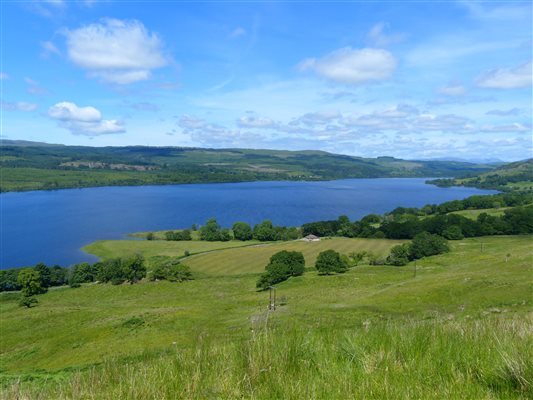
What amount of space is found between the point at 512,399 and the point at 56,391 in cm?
519

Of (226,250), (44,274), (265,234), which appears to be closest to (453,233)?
(265,234)

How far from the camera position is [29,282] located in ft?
243

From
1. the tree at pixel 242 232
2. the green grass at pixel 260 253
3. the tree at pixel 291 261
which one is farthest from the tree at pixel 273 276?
the tree at pixel 242 232

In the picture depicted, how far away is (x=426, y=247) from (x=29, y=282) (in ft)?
252

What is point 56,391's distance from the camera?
4941 millimetres

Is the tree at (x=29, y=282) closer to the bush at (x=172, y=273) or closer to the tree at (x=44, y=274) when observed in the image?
the tree at (x=44, y=274)

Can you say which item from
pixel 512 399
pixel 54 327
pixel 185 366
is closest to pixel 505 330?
pixel 512 399

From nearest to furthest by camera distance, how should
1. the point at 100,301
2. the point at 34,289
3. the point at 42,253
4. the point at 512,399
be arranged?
the point at 512,399 < the point at 100,301 < the point at 34,289 < the point at 42,253

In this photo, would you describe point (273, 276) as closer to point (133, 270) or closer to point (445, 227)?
point (133, 270)

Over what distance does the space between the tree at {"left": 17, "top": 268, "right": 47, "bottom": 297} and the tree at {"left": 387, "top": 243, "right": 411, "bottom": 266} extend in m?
67.8

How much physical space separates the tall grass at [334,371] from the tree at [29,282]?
267 feet

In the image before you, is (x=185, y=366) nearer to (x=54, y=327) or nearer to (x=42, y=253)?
(x=54, y=327)

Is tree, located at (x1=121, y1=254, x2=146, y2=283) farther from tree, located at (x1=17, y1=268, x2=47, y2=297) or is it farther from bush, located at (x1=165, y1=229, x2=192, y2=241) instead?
bush, located at (x1=165, y1=229, x2=192, y2=241)

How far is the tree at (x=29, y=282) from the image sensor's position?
242ft
